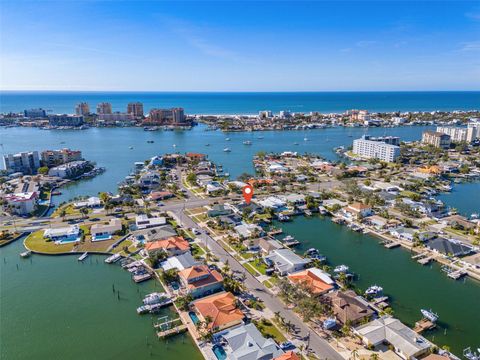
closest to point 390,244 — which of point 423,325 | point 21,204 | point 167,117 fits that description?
point 423,325

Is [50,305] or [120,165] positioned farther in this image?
[120,165]

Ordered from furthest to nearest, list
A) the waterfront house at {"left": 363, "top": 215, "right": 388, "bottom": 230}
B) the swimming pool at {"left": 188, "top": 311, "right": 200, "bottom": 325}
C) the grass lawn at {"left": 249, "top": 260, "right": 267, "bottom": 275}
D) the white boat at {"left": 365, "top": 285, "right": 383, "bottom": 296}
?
1. the waterfront house at {"left": 363, "top": 215, "right": 388, "bottom": 230}
2. the grass lawn at {"left": 249, "top": 260, "right": 267, "bottom": 275}
3. the white boat at {"left": 365, "top": 285, "right": 383, "bottom": 296}
4. the swimming pool at {"left": 188, "top": 311, "right": 200, "bottom": 325}

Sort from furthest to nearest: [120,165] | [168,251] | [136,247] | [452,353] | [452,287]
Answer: [120,165]
[136,247]
[168,251]
[452,287]
[452,353]

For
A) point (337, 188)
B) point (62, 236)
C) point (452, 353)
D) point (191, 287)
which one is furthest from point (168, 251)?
point (337, 188)

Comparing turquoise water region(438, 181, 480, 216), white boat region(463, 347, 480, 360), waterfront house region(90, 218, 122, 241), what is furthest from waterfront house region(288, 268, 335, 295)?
turquoise water region(438, 181, 480, 216)

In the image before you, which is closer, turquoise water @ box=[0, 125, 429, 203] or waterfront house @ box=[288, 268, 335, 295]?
waterfront house @ box=[288, 268, 335, 295]

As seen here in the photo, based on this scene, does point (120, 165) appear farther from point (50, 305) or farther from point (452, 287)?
point (452, 287)

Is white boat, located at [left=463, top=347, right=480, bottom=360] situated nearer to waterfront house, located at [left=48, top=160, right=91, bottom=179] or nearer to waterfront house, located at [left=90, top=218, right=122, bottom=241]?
waterfront house, located at [left=90, top=218, right=122, bottom=241]

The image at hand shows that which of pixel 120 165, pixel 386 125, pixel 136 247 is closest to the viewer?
pixel 136 247
